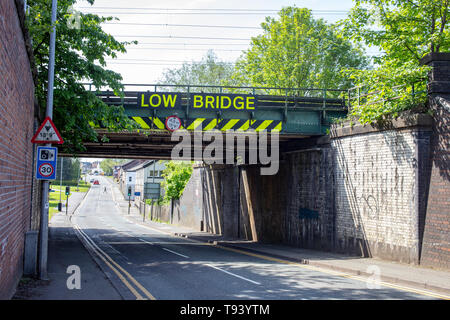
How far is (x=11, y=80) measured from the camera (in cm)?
784

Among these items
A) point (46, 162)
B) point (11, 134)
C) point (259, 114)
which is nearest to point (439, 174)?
point (259, 114)

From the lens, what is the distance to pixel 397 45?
1803 cm

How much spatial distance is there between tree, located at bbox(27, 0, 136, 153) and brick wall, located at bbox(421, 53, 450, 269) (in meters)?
10.6

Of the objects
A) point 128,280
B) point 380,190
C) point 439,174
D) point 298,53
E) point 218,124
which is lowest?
point 128,280

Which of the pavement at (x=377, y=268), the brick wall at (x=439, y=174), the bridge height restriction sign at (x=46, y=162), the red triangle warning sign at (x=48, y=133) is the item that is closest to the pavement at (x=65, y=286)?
the bridge height restriction sign at (x=46, y=162)

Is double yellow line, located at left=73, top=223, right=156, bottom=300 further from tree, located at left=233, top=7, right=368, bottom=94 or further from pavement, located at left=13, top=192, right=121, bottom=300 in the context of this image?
tree, located at left=233, top=7, right=368, bottom=94

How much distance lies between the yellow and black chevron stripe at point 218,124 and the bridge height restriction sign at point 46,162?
8565mm

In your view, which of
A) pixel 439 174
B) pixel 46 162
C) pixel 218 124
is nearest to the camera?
pixel 46 162

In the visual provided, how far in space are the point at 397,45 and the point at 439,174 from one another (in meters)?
6.81

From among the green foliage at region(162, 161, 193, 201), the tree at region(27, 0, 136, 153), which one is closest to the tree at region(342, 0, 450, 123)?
the tree at region(27, 0, 136, 153)

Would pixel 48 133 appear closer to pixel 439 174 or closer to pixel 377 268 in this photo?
pixel 377 268

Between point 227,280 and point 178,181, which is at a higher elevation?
point 178,181

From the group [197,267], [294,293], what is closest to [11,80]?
[294,293]

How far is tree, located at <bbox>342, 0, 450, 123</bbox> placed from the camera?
15.5m
